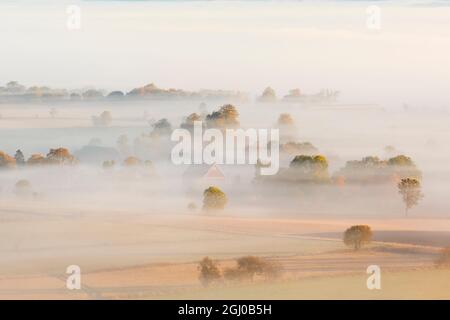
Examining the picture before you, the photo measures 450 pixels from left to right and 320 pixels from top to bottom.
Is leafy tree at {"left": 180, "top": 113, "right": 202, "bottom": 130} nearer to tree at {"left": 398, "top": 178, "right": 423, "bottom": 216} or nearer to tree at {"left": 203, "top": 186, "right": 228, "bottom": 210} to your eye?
tree at {"left": 203, "top": 186, "right": 228, "bottom": 210}

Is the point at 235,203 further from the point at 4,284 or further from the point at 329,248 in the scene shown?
the point at 4,284

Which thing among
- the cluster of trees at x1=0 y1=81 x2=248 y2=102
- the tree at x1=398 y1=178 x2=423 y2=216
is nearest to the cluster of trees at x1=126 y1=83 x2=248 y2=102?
the cluster of trees at x1=0 y1=81 x2=248 y2=102

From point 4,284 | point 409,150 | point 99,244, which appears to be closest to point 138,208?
point 99,244

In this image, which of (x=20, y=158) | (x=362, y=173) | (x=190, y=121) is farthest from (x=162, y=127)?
(x=362, y=173)

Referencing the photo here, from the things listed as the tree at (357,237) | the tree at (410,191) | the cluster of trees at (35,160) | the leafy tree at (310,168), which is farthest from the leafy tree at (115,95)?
the tree at (410,191)

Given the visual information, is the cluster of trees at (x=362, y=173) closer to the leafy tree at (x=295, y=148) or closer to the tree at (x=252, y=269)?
the leafy tree at (x=295, y=148)
